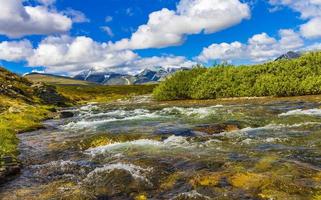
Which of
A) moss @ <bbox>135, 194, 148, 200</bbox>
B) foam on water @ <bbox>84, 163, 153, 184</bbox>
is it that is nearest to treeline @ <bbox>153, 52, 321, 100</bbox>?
foam on water @ <bbox>84, 163, 153, 184</bbox>

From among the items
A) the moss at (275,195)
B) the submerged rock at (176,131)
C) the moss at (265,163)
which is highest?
the submerged rock at (176,131)

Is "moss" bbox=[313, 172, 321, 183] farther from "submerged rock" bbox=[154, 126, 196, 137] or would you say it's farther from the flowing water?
"submerged rock" bbox=[154, 126, 196, 137]

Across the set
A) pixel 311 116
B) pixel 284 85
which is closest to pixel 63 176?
pixel 311 116

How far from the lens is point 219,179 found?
666 inches

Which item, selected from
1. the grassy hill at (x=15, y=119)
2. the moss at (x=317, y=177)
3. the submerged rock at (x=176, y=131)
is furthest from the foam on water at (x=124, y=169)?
the submerged rock at (x=176, y=131)

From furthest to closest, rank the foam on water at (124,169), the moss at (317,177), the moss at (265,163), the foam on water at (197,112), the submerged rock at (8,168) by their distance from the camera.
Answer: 1. the foam on water at (197,112)
2. the submerged rock at (8,168)
3. the foam on water at (124,169)
4. the moss at (265,163)
5. the moss at (317,177)

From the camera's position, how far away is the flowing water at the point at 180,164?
15891 millimetres

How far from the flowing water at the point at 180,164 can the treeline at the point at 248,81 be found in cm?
3393

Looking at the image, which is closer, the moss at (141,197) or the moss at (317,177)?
the moss at (141,197)

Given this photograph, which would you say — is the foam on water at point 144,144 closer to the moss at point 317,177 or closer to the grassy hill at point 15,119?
the grassy hill at point 15,119

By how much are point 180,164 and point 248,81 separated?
55773 millimetres

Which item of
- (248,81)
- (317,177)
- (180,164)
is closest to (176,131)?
(180,164)

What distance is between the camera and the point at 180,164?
20031 mm

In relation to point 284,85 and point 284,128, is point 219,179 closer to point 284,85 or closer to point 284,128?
point 284,128
